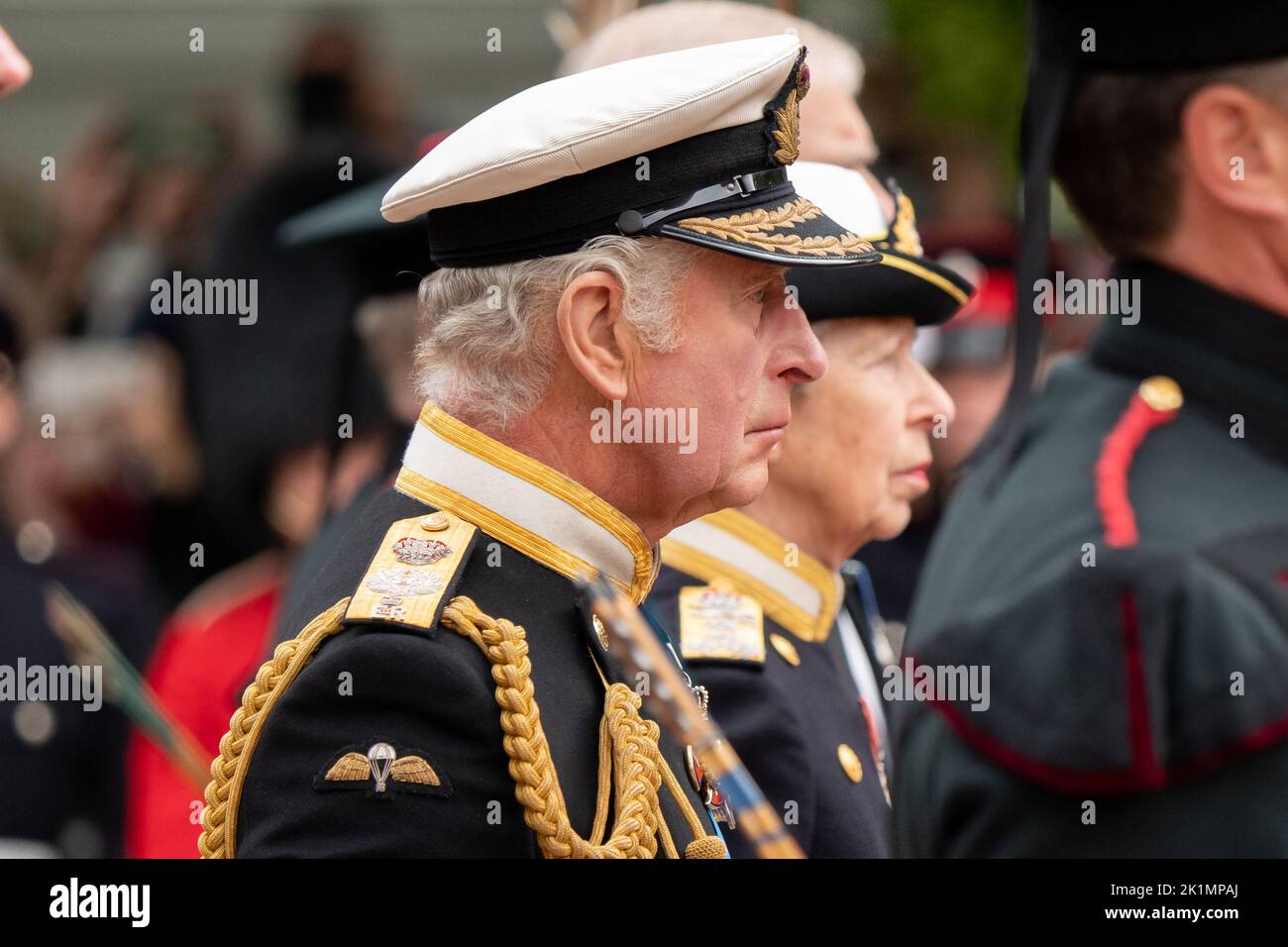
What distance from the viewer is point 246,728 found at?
110 inches

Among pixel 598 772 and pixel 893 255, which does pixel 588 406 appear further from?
pixel 893 255

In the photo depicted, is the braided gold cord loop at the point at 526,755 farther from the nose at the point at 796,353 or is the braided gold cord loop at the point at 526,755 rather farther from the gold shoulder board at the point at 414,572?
the nose at the point at 796,353

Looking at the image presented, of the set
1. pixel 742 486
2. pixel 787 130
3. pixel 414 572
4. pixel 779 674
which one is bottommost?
pixel 779 674

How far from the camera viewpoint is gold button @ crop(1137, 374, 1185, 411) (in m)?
2.96

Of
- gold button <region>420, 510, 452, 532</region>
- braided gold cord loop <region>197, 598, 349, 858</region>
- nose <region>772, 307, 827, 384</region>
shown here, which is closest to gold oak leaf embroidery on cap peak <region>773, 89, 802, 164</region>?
nose <region>772, 307, 827, 384</region>

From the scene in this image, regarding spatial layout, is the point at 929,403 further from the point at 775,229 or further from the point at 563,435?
the point at 563,435

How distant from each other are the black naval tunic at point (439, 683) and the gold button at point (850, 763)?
92cm

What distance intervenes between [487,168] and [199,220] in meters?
6.98

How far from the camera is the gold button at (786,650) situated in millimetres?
4004

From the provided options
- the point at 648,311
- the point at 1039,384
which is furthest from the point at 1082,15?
the point at 648,311

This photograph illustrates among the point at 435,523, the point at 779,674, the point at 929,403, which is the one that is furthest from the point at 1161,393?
the point at 929,403

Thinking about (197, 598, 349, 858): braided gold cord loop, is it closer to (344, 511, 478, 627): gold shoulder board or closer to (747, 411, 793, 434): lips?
(344, 511, 478, 627): gold shoulder board

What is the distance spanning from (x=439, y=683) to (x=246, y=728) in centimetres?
32

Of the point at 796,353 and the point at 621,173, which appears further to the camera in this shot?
the point at 796,353
